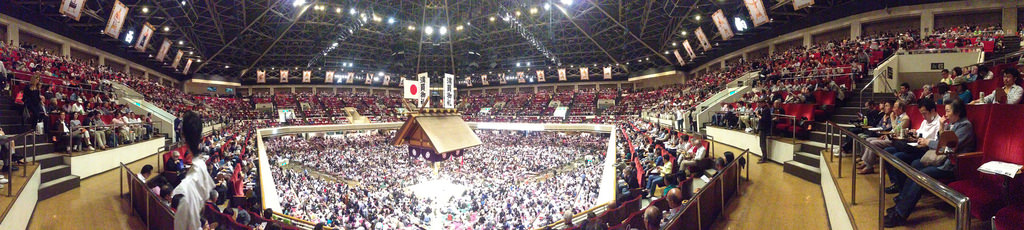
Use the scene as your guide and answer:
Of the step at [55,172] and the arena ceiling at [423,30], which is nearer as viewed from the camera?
the step at [55,172]

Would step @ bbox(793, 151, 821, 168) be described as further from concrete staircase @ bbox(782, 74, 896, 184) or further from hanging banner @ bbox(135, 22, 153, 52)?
hanging banner @ bbox(135, 22, 153, 52)

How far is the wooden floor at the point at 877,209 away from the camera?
282 centimetres

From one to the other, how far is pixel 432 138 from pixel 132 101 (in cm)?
1299

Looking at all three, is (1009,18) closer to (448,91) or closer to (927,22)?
(927,22)

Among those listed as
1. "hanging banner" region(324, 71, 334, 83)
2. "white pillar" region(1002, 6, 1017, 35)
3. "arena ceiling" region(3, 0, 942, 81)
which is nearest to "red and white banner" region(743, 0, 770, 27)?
→ "arena ceiling" region(3, 0, 942, 81)

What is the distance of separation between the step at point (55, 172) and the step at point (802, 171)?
11.1m

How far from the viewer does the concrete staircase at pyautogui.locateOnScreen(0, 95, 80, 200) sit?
5.35 meters

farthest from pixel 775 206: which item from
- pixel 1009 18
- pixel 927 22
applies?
pixel 1009 18

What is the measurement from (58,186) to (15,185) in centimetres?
114

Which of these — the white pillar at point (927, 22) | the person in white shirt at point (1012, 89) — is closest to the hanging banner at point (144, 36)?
the person in white shirt at point (1012, 89)

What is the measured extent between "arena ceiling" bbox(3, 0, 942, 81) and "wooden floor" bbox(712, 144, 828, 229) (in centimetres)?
1443

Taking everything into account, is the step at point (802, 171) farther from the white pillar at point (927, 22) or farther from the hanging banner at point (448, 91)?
the white pillar at point (927, 22)

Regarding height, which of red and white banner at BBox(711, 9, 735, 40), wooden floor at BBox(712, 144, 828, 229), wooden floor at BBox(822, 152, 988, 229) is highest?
red and white banner at BBox(711, 9, 735, 40)

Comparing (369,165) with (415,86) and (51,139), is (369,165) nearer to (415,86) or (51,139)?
(415,86)
